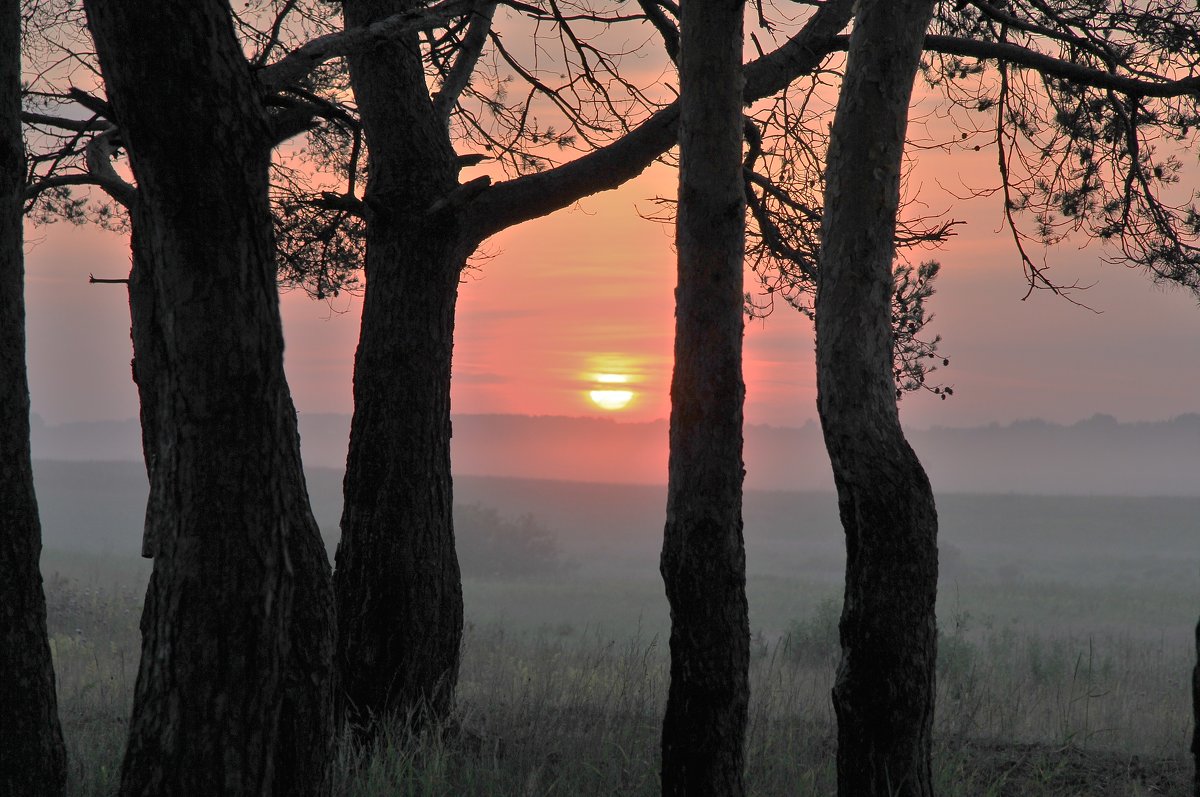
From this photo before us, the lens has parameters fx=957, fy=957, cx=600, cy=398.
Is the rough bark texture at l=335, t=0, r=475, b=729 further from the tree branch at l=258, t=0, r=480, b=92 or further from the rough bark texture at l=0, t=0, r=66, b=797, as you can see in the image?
the rough bark texture at l=0, t=0, r=66, b=797

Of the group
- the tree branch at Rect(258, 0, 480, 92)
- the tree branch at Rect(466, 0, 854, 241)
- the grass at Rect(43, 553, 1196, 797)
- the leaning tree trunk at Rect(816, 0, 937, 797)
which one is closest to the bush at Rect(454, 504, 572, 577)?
the grass at Rect(43, 553, 1196, 797)

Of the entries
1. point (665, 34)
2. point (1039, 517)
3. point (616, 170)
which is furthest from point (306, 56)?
point (1039, 517)

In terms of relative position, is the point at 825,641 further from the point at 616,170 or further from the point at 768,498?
the point at 768,498

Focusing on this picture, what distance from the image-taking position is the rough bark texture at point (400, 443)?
249 inches

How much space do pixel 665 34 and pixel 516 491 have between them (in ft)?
423

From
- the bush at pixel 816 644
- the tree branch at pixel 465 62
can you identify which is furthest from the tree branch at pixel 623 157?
the bush at pixel 816 644

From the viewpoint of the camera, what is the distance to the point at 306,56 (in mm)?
4141

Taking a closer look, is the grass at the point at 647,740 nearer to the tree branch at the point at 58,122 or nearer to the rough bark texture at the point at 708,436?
the rough bark texture at the point at 708,436

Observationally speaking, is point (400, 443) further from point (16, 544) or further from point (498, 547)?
point (498, 547)

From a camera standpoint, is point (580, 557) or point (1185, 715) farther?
point (580, 557)

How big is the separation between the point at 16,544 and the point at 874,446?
4.09m

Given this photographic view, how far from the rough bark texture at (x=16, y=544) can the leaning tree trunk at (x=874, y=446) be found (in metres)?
3.80

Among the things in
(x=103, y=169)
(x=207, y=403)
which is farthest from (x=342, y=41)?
(x=103, y=169)

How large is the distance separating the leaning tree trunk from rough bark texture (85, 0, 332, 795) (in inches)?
99.2
